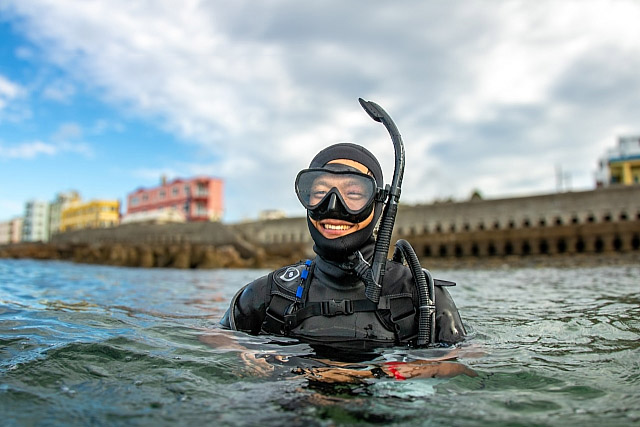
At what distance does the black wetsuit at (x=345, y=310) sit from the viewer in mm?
2986

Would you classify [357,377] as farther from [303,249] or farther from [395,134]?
[303,249]

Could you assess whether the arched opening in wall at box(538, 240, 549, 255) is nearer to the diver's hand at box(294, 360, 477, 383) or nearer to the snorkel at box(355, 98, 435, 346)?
the snorkel at box(355, 98, 435, 346)

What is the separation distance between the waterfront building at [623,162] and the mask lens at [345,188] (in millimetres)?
33198

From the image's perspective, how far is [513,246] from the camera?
18766 mm

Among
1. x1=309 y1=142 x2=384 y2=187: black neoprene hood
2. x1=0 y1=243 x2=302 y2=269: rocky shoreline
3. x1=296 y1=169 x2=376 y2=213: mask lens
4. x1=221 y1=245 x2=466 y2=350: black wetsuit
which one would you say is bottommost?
x1=221 y1=245 x2=466 y2=350: black wetsuit

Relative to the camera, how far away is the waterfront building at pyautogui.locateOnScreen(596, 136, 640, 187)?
31.0 metres

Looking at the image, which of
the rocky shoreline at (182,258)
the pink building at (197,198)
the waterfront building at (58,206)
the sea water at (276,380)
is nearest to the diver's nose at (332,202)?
the sea water at (276,380)

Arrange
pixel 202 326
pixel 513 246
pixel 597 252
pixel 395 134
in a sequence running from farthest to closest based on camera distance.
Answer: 1. pixel 513 246
2. pixel 597 252
3. pixel 202 326
4. pixel 395 134

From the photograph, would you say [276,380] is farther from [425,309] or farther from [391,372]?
[425,309]

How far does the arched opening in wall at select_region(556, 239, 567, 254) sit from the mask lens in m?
17.2

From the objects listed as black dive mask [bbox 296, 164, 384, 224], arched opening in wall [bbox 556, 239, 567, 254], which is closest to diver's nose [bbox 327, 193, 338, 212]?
black dive mask [bbox 296, 164, 384, 224]

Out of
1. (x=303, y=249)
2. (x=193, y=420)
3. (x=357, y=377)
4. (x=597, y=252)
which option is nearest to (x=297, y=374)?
(x=357, y=377)

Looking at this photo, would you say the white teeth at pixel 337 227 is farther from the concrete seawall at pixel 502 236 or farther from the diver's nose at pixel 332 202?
the concrete seawall at pixel 502 236

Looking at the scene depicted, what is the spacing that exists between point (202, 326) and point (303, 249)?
63.5 feet
